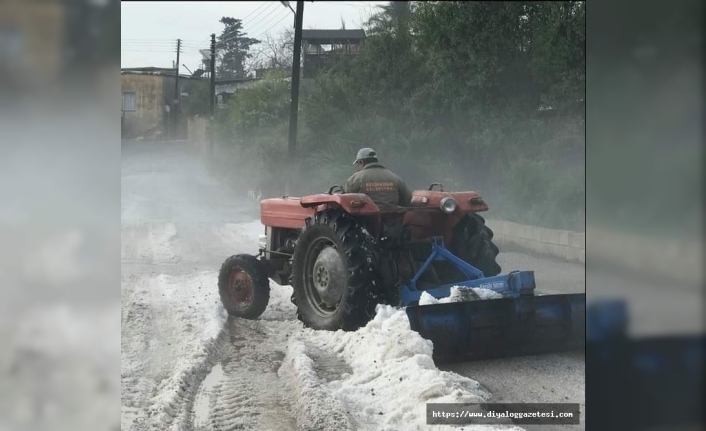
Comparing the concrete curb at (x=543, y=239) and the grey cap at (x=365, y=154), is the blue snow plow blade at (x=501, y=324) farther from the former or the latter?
the grey cap at (x=365, y=154)

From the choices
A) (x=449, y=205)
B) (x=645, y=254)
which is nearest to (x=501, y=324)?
(x=449, y=205)

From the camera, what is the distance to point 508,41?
156 inches

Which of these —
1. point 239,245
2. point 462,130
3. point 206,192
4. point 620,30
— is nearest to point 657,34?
point 620,30

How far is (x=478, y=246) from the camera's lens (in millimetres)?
4699

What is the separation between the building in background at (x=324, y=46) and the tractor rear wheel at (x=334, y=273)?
3.68 feet

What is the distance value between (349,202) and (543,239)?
1085 mm

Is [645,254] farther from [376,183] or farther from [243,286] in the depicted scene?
[243,286]

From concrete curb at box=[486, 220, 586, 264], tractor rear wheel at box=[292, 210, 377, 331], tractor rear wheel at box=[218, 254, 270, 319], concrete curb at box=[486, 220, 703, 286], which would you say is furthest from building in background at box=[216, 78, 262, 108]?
concrete curb at box=[486, 220, 703, 286]

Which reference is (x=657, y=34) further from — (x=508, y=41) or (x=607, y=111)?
(x=508, y=41)

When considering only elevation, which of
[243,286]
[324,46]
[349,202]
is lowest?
[243,286]

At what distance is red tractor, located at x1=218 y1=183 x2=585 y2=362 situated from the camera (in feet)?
14.2

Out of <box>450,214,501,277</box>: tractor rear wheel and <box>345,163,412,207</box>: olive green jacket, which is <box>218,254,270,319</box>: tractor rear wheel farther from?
<box>450,214,501,277</box>: tractor rear wheel

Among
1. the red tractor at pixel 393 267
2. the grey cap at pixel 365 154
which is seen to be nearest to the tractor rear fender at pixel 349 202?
the red tractor at pixel 393 267

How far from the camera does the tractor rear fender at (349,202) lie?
452cm
